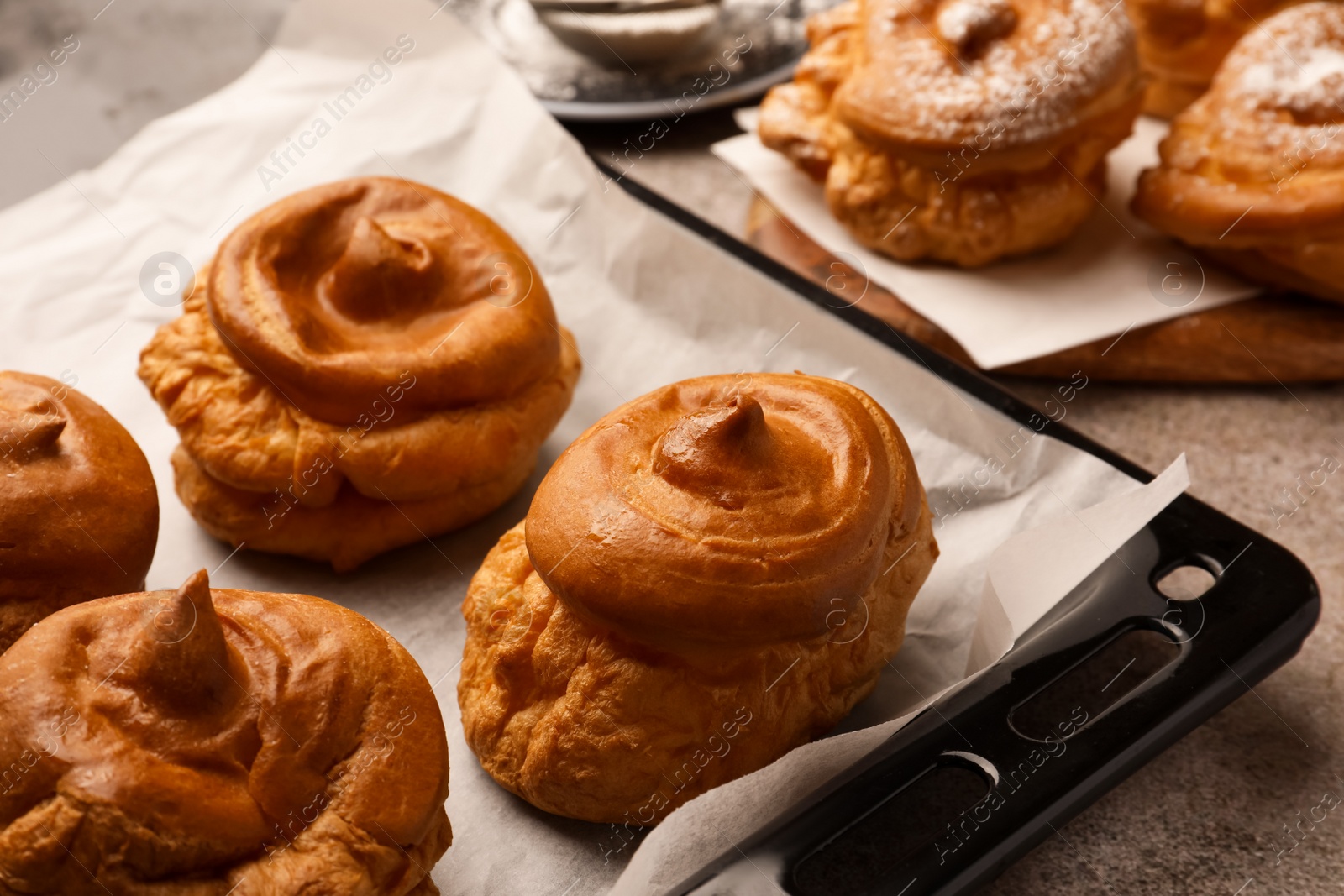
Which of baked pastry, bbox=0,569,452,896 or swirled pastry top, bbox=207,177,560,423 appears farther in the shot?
swirled pastry top, bbox=207,177,560,423

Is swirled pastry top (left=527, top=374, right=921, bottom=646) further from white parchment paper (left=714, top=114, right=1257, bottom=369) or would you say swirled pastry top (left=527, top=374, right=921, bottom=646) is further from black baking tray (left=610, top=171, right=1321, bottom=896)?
white parchment paper (left=714, top=114, right=1257, bottom=369)

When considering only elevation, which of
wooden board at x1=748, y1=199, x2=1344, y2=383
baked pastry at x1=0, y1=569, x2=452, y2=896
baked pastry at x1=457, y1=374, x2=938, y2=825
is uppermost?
baked pastry at x1=0, y1=569, x2=452, y2=896

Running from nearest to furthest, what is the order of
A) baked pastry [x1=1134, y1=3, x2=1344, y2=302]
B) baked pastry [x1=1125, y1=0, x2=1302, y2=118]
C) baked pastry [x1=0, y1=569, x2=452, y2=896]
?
baked pastry [x1=0, y1=569, x2=452, y2=896], baked pastry [x1=1134, y1=3, x2=1344, y2=302], baked pastry [x1=1125, y1=0, x2=1302, y2=118]

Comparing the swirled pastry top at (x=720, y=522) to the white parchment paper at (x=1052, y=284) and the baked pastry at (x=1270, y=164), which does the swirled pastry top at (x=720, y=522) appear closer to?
the white parchment paper at (x=1052, y=284)

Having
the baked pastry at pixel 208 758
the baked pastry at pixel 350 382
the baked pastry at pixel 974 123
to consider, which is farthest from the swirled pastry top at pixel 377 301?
the baked pastry at pixel 974 123

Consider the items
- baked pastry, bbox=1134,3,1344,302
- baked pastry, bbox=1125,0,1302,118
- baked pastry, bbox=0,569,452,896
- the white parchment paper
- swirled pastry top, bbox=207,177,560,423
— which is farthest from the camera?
baked pastry, bbox=1125,0,1302,118

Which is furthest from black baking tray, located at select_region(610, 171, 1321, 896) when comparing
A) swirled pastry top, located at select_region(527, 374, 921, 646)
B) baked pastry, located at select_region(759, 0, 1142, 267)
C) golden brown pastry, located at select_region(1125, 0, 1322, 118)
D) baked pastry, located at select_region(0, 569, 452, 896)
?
golden brown pastry, located at select_region(1125, 0, 1322, 118)

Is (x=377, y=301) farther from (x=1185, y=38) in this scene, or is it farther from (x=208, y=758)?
(x=1185, y=38)

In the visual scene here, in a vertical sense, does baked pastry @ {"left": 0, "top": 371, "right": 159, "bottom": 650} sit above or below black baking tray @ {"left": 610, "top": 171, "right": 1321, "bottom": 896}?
above
